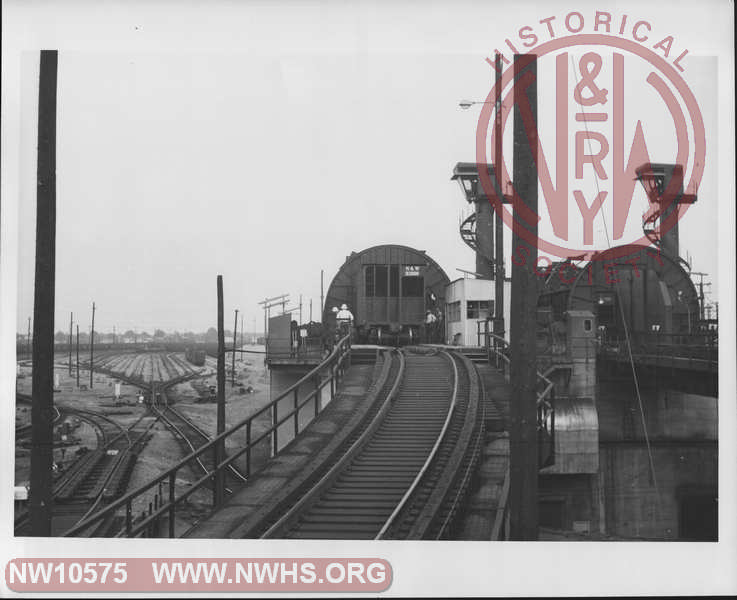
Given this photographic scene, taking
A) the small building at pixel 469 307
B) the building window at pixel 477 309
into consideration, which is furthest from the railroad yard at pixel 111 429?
the building window at pixel 477 309

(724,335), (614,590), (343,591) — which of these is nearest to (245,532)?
(343,591)

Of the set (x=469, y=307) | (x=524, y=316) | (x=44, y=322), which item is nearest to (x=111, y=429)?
(x=44, y=322)

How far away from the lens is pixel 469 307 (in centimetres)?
1780

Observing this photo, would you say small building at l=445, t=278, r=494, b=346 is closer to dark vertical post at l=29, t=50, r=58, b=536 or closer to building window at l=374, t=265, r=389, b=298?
building window at l=374, t=265, r=389, b=298

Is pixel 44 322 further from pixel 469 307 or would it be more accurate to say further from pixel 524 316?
pixel 469 307

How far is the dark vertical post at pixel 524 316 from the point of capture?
5.07 meters

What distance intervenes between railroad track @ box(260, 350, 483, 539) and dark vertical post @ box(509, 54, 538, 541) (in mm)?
1550

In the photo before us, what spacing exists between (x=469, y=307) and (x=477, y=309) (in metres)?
0.23

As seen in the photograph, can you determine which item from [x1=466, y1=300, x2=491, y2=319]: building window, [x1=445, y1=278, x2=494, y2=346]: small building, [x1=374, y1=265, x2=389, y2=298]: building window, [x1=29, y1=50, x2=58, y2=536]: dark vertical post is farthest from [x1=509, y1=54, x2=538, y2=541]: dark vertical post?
[x1=374, y1=265, x2=389, y2=298]: building window

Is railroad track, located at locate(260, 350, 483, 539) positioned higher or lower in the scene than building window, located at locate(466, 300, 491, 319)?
lower

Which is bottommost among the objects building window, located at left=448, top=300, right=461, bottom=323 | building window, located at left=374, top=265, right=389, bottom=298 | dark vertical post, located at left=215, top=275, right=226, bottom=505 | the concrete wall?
the concrete wall

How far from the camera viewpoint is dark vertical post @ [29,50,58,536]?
5242 mm

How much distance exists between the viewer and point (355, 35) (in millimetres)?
6383

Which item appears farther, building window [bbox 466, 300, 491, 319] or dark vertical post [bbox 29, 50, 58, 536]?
building window [bbox 466, 300, 491, 319]
